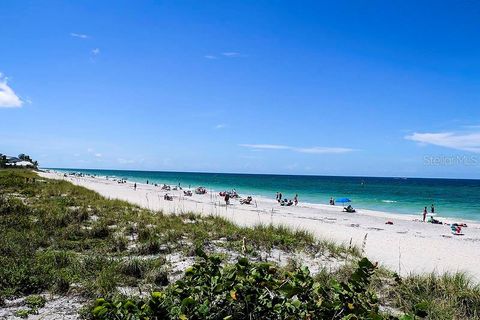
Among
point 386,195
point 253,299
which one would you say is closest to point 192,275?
point 253,299

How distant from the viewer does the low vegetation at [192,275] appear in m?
2.43

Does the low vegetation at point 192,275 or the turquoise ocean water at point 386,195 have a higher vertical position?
the low vegetation at point 192,275

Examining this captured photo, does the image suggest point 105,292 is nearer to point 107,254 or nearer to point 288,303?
point 107,254

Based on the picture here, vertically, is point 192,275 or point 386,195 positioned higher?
point 192,275

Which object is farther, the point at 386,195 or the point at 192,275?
the point at 386,195

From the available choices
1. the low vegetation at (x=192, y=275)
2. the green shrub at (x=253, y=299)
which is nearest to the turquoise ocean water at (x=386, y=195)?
the low vegetation at (x=192, y=275)

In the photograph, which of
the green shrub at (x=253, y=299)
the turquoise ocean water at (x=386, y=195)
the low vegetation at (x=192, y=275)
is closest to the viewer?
the green shrub at (x=253, y=299)

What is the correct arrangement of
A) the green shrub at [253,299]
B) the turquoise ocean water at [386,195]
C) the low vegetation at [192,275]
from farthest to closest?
the turquoise ocean water at [386,195]
the low vegetation at [192,275]
the green shrub at [253,299]

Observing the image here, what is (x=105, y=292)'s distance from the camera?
521cm

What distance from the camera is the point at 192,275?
9.18 ft

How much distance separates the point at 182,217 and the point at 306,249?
5895 millimetres

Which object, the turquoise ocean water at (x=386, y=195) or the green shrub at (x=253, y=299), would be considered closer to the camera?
the green shrub at (x=253, y=299)

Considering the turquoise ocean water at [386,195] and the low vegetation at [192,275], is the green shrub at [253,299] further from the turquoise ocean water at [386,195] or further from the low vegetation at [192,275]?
the turquoise ocean water at [386,195]

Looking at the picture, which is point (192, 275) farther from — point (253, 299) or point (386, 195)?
point (386, 195)
